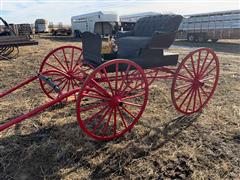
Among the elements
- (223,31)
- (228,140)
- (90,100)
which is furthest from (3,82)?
(223,31)

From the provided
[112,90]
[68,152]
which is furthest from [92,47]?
[68,152]

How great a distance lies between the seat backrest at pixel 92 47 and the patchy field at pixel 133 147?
0.97 metres

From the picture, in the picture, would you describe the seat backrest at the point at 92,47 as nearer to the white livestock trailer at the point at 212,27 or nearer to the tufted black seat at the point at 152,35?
the tufted black seat at the point at 152,35

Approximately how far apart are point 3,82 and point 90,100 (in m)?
2.66

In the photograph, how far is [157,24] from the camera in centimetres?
420

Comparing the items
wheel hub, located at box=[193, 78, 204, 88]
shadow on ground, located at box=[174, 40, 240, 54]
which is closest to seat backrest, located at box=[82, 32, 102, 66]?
wheel hub, located at box=[193, 78, 204, 88]

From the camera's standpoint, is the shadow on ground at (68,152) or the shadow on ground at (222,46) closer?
the shadow on ground at (68,152)

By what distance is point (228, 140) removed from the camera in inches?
124

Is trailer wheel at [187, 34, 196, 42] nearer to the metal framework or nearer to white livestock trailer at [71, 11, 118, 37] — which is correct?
white livestock trailer at [71, 11, 118, 37]

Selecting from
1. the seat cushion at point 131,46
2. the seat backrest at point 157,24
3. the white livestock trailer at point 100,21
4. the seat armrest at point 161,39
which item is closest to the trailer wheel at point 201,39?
the white livestock trailer at point 100,21

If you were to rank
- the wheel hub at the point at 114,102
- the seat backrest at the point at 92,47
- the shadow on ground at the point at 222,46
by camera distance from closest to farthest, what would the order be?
the wheel hub at the point at 114,102
the seat backrest at the point at 92,47
the shadow on ground at the point at 222,46

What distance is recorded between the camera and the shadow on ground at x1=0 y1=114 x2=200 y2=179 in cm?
256

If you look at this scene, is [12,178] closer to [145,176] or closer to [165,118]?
[145,176]

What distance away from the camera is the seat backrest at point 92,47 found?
3.33 meters
